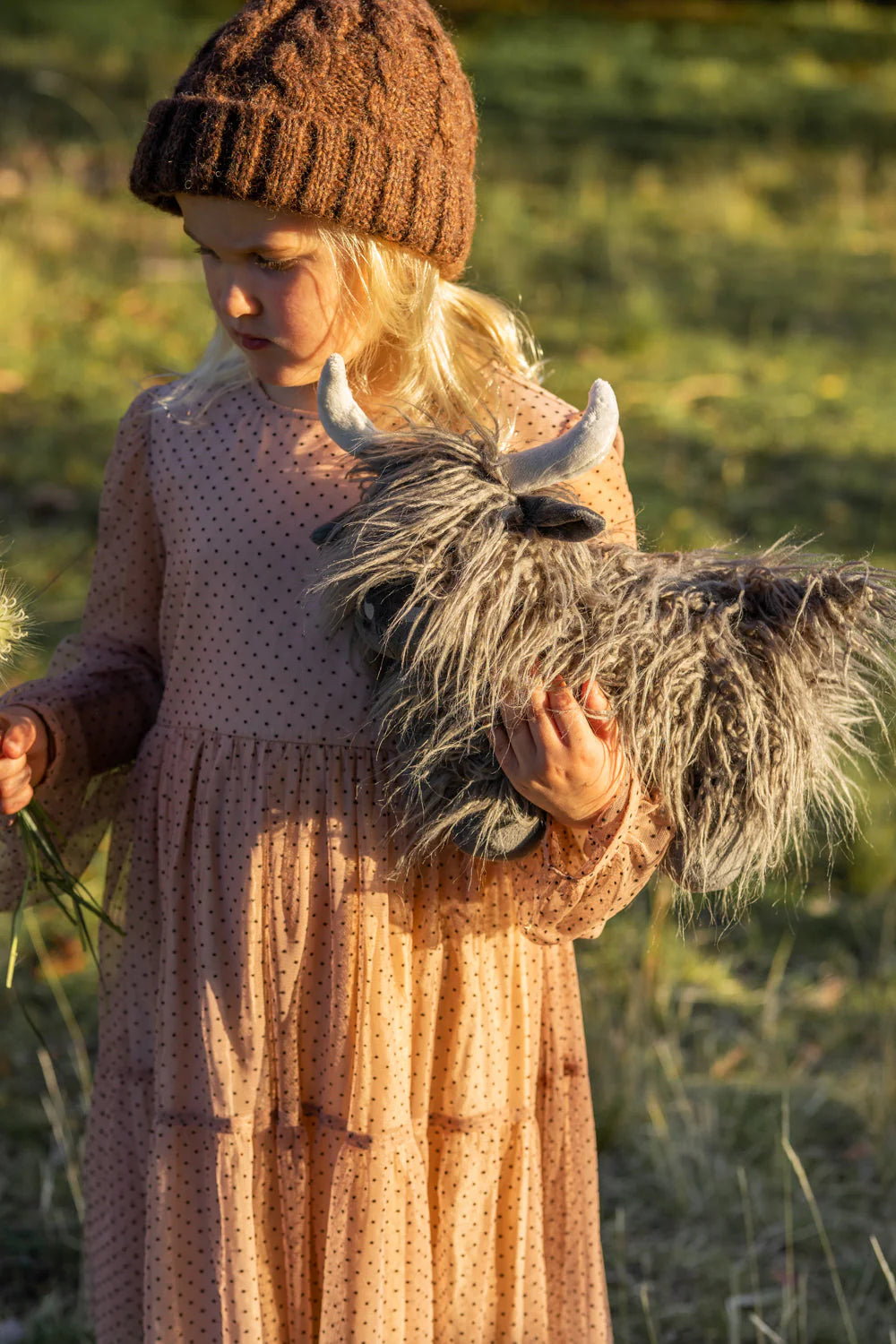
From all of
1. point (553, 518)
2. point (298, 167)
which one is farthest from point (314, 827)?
point (298, 167)

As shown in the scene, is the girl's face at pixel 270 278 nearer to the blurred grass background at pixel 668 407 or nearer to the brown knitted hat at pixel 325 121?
the brown knitted hat at pixel 325 121

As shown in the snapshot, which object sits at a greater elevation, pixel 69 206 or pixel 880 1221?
pixel 69 206

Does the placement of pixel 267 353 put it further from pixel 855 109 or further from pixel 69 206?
pixel 855 109

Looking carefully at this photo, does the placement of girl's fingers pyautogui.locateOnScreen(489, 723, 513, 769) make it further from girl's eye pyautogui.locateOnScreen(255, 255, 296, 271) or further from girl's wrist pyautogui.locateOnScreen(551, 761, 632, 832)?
girl's eye pyautogui.locateOnScreen(255, 255, 296, 271)

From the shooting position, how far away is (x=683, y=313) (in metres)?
6.72

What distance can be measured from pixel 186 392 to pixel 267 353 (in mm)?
249

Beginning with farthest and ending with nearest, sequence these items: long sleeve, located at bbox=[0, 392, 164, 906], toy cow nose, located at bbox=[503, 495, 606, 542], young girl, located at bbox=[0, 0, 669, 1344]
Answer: long sleeve, located at bbox=[0, 392, 164, 906] → young girl, located at bbox=[0, 0, 669, 1344] → toy cow nose, located at bbox=[503, 495, 606, 542]

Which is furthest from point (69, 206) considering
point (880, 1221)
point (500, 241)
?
point (880, 1221)

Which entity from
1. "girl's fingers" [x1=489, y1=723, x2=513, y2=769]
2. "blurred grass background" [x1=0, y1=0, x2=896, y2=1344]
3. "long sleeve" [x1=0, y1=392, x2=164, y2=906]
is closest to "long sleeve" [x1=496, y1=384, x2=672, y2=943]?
"girl's fingers" [x1=489, y1=723, x2=513, y2=769]

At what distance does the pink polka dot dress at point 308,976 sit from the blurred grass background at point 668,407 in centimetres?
31

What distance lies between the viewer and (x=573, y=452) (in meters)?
A: 1.42

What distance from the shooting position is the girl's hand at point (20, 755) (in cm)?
176

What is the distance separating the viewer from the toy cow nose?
4.60ft

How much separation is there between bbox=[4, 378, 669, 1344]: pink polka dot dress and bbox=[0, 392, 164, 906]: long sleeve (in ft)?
0.04
